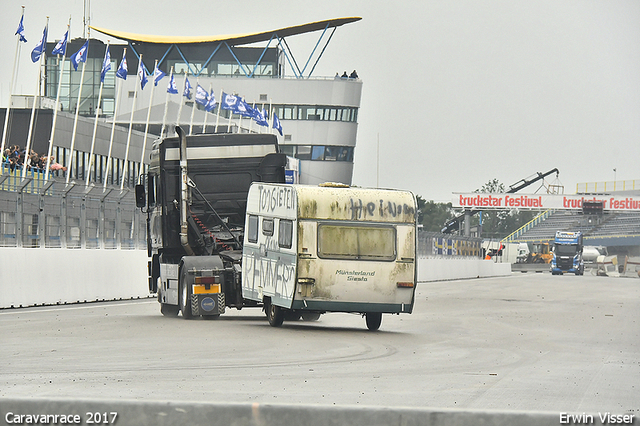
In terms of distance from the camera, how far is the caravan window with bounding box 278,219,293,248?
1781 centimetres

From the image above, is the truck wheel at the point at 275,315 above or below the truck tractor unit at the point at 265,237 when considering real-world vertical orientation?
below

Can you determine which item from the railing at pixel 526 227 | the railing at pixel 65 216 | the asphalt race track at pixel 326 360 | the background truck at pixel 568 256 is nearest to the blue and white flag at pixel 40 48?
the railing at pixel 65 216

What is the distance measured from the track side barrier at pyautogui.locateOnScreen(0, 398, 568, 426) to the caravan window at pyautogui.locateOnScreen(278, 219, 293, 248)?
1188cm

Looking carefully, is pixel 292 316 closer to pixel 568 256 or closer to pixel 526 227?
pixel 568 256

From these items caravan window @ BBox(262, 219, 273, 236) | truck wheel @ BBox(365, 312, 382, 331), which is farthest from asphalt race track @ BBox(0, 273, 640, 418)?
caravan window @ BBox(262, 219, 273, 236)

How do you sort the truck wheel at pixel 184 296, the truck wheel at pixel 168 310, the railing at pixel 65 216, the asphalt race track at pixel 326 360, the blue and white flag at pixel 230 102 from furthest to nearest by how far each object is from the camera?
the blue and white flag at pixel 230 102
the railing at pixel 65 216
the truck wheel at pixel 168 310
the truck wheel at pixel 184 296
the asphalt race track at pixel 326 360

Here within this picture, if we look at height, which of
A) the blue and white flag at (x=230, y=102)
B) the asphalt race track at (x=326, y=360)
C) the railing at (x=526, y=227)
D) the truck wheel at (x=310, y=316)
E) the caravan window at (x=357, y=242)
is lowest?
the asphalt race track at (x=326, y=360)

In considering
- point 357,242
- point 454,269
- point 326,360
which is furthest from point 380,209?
point 454,269

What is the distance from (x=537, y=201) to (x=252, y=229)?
92.1 m

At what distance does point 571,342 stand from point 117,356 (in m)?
7.91

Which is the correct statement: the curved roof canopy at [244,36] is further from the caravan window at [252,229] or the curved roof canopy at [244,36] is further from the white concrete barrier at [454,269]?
the caravan window at [252,229]

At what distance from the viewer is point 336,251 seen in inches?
704

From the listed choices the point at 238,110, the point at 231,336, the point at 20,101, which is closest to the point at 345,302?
the point at 231,336

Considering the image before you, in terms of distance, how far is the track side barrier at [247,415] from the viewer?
19.0 feet
